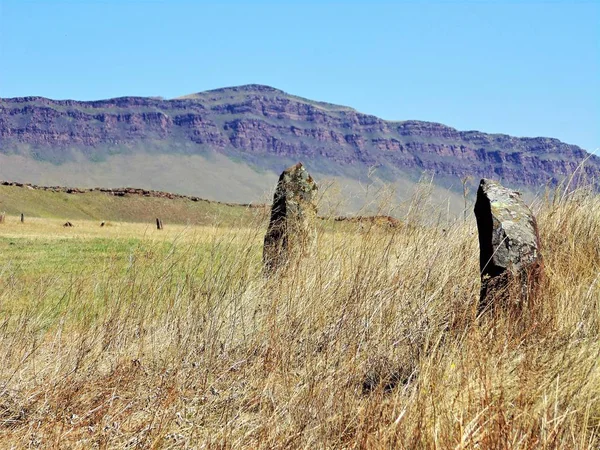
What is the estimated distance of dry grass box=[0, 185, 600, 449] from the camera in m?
3.07

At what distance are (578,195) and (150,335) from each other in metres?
4.90

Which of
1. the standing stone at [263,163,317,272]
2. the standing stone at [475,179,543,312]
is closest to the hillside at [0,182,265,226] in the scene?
the standing stone at [263,163,317,272]

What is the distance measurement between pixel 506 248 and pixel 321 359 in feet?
5.46

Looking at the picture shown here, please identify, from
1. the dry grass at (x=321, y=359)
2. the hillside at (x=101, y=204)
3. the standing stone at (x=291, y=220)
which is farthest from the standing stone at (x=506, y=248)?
the hillside at (x=101, y=204)

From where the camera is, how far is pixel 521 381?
10.7 feet

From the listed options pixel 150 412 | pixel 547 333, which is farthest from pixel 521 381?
pixel 150 412

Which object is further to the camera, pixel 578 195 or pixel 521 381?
pixel 578 195

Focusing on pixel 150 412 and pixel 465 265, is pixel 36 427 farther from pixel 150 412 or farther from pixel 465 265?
pixel 465 265

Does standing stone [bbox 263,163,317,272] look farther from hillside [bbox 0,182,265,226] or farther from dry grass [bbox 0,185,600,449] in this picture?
hillside [bbox 0,182,265,226]

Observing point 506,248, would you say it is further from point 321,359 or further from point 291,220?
point 291,220

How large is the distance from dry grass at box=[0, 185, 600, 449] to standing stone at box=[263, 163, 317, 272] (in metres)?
0.33

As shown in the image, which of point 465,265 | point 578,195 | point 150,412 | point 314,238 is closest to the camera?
point 150,412

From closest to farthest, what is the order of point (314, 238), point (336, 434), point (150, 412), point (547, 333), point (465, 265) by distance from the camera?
point (336, 434)
point (150, 412)
point (547, 333)
point (465, 265)
point (314, 238)

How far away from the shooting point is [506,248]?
4703 millimetres
